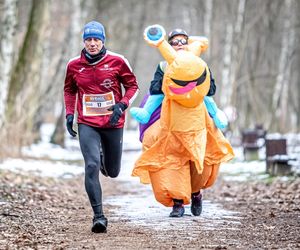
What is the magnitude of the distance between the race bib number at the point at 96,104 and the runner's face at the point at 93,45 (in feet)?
1.51

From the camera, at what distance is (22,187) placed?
11547mm

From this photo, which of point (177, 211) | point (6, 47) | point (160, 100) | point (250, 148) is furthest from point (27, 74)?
point (177, 211)

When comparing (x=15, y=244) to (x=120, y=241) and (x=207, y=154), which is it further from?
(x=207, y=154)

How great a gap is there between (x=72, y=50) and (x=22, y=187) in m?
14.3

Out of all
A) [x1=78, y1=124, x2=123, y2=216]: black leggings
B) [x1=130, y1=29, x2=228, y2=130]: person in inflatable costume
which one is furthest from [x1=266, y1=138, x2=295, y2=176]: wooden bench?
[x1=78, y1=124, x2=123, y2=216]: black leggings

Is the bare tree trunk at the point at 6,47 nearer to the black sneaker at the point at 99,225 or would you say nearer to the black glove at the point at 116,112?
the black glove at the point at 116,112

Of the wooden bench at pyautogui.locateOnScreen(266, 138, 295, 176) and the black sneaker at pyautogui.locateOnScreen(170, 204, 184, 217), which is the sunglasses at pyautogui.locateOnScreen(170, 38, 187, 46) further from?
the wooden bench at pyautogui.locateOnScreen(266, 138, 295, 176)

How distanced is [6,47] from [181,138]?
798 centimetres

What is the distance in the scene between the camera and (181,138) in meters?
8.45

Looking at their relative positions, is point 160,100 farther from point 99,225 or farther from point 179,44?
point 99,225

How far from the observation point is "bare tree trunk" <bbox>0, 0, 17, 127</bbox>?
50.4 ft

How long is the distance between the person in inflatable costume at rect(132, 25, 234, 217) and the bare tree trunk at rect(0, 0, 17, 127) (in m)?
7.15

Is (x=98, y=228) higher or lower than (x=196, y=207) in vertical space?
higher

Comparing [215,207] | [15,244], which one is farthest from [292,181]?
[15,244]
